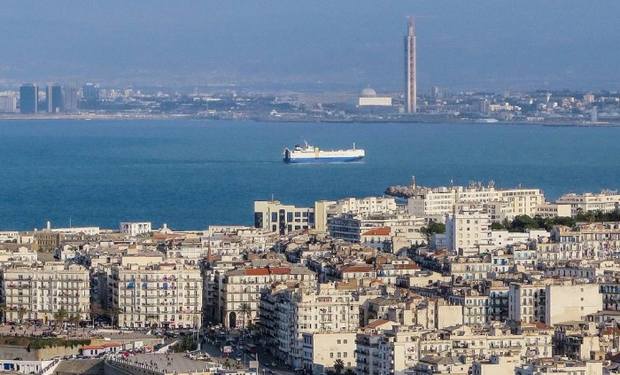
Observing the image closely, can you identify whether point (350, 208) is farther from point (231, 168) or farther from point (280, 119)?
point (280, 119)

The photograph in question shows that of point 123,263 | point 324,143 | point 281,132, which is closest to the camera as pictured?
point 123,263

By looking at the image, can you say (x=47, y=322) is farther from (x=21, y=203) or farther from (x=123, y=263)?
(x=21, y=203)

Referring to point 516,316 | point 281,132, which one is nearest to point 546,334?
point 516,316

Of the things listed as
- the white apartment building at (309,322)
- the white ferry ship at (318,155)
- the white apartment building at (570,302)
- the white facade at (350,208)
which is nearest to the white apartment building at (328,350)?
the white apartment building at (309,322)

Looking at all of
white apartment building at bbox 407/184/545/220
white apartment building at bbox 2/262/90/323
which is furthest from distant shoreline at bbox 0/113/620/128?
white apartment building at bbox 2/262/90/323

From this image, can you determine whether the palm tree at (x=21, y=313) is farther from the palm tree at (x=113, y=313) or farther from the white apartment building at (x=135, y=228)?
the white apartment building at (x=135, y=228)

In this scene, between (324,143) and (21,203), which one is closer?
(21,203)
